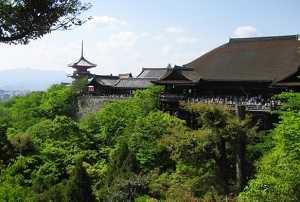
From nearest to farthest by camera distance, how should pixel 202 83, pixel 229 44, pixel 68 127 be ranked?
pixel 68 127
pixel 202 83
pixel 229 44

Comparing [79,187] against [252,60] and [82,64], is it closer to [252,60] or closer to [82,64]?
[252,60]

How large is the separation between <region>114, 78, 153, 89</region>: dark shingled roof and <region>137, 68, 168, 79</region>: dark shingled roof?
1804 millimetres

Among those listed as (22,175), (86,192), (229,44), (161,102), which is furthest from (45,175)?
(229,44)

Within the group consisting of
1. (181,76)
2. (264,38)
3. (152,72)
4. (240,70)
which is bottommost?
(181,76)

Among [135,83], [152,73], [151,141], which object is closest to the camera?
[151,141]

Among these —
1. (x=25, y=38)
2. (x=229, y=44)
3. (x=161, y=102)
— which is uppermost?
(x=229, y=44)

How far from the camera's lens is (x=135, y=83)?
3569 centimetres

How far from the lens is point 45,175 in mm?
20359

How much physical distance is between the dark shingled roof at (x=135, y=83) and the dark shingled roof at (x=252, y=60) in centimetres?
550

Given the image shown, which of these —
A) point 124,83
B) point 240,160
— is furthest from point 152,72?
point 240,160

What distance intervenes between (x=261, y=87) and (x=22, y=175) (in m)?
15.7

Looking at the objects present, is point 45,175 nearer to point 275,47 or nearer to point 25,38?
point 25,38

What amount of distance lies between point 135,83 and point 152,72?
3413 millimetres

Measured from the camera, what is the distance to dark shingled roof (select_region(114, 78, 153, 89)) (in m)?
34.8
